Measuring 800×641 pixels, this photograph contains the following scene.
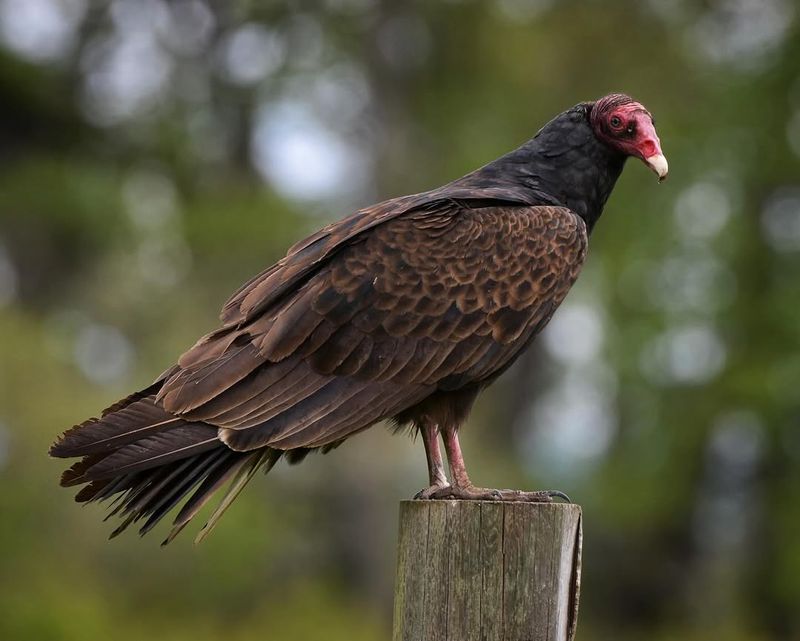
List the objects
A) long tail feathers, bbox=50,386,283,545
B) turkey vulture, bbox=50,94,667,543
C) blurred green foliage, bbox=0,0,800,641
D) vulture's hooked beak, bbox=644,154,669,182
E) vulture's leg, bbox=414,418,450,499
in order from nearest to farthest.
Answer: long tail feathers, bbox=50,386,283,545 → turkey vulture, bbox=50,94,667,543 → vulture's leg, bbox=414,418,450,499 → vulture's hooked beak, bbox=644,154,669,182 → blurred green foliage, bbox=0,0,800,641

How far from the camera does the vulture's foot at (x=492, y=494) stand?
3537 mm

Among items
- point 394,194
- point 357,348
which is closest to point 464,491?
point 357,348

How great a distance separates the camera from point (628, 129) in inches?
168

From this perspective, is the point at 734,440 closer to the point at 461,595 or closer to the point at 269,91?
the point at 269,91

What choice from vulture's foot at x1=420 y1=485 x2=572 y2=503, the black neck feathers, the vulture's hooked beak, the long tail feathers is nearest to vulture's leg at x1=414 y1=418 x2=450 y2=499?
vulture's foot at x1=420 y1=485 x2=572 y2=503

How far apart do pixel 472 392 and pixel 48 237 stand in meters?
8.48

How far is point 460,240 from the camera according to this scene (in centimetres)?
386

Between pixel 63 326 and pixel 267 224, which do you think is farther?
pixel 63 326

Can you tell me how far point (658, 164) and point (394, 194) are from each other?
785cm

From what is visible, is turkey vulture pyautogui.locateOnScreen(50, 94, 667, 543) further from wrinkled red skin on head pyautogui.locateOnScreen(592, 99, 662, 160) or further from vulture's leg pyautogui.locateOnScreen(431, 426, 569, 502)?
wrinkled red skin on head pyautogui.locateOnScreen(592, 99, 662, 160)

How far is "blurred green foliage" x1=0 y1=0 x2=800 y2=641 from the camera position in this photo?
10469 millimetres

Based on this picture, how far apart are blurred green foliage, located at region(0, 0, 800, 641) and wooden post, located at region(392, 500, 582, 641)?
6.48m

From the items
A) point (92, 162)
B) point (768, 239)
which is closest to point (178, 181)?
point (92, 162)

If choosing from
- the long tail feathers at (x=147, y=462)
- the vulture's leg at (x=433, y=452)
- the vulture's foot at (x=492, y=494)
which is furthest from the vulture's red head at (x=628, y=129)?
the long tail feathers at (x=147, y=462)
